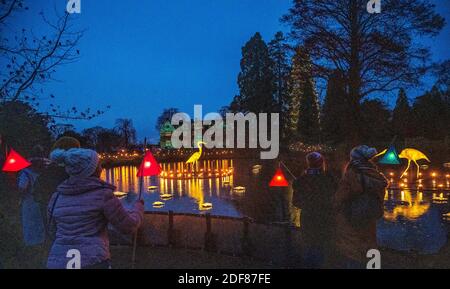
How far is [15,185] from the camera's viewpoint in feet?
19.7

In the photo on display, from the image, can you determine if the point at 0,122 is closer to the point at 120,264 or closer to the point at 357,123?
the point at 120,264

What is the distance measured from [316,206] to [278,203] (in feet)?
36.2

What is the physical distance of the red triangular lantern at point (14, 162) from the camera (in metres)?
6.25

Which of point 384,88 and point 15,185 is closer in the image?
point 15,185

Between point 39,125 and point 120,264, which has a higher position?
point 39,125

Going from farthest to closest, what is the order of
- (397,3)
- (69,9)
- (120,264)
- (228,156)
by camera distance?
1. (228,156)
2. (397,3)
3. (120,264)
4. (69,9)

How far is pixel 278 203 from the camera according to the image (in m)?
15.7

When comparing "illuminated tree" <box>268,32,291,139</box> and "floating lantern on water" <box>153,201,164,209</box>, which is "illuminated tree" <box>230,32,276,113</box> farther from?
"floating lantern on water" <box>153,201,164,209</box>

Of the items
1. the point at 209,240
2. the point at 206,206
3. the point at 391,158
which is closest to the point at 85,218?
the point at 209,240

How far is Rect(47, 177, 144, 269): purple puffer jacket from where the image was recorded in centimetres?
339

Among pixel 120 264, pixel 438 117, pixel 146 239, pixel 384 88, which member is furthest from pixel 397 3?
pixel 438 117

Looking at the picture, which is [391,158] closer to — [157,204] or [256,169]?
[157,204]

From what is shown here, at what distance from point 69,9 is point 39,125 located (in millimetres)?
1781

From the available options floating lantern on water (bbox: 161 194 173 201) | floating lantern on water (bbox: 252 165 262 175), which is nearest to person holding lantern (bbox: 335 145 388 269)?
floating lantern on water (bbox: 161 194 173 201)
